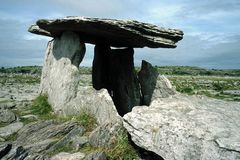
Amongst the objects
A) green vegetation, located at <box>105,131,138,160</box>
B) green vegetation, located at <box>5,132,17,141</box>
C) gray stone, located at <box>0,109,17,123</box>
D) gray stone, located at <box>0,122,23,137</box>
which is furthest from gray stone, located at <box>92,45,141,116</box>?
green vegetation, located at <box>5,132,17,141</box>

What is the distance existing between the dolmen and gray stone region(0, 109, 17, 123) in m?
1.68

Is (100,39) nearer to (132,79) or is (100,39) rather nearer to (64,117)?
(132,79)

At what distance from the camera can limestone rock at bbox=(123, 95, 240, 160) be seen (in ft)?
38.4

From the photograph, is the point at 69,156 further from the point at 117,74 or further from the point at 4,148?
the point at 117,74

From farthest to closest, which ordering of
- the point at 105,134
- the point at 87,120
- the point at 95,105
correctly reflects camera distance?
the point at 95,105
the point at 87,120
the point at 105,134

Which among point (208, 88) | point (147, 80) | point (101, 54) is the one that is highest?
point (101, 54)

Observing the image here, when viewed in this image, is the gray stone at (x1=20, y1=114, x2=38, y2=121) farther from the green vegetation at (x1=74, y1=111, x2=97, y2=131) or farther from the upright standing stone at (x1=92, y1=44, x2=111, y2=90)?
the upright standing stone at (x1=92, y1=44, x2=111, y2=90)

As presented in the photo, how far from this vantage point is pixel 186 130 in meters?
12.4

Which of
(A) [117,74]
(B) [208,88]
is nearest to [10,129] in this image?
(A) [117,74]

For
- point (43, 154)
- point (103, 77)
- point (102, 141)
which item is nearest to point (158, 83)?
point (103, 77)

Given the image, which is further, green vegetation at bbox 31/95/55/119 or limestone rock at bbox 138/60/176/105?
limestone rock at bbox 138/60/176/105

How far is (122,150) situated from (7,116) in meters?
5.23

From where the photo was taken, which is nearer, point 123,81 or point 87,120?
point 87,120

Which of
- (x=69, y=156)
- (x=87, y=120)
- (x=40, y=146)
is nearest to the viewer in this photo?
(x=69, y=156)
